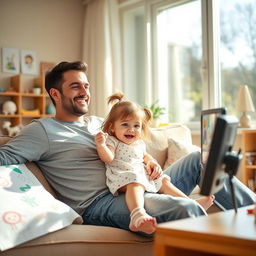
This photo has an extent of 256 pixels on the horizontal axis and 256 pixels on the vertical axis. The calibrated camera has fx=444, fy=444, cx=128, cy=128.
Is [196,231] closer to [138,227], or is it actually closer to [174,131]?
[138,227]

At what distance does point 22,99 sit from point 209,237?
4270 millimetres

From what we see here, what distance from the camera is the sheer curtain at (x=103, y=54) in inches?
198

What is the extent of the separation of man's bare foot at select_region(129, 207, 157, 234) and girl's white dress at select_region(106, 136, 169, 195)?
222 mm

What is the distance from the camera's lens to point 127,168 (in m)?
1.97

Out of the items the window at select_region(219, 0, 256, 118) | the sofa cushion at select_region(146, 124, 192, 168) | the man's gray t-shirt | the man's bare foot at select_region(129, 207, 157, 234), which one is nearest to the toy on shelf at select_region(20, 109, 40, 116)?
the window at select_region(219, 0, 256, 118)

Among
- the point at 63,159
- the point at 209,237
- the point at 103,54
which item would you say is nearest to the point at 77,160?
the point at 63,159

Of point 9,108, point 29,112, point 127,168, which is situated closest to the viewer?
point 127,168

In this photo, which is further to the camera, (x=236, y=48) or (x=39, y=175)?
(x=236, y=48)

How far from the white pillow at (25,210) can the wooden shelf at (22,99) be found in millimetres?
2942

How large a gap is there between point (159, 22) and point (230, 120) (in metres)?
3.96

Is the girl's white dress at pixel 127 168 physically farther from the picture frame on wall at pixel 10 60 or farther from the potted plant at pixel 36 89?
the picture frame on wall at pixel 10 60

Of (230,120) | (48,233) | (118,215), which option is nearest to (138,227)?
(118,215)

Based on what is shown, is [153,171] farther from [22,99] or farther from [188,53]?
[22,99]

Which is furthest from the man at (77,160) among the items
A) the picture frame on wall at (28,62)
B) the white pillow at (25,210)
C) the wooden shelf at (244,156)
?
the picture frame on wall at (28,62)
